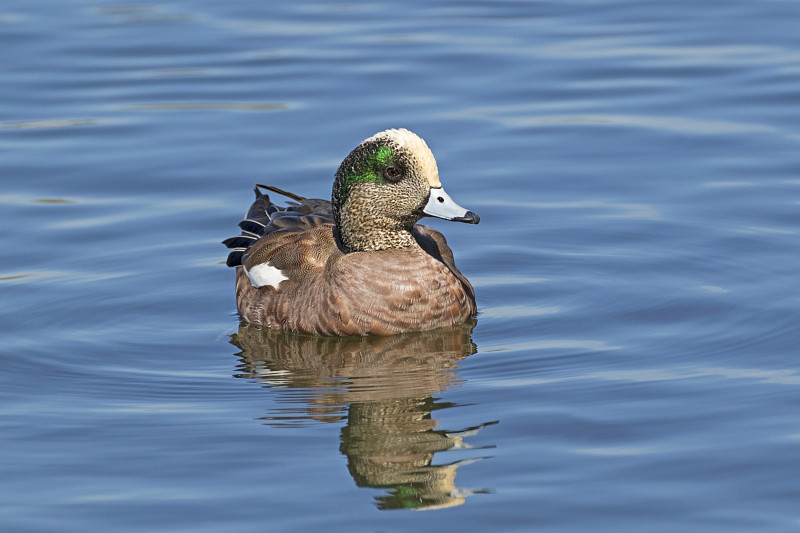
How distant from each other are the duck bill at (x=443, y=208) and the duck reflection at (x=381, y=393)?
2.57 feet

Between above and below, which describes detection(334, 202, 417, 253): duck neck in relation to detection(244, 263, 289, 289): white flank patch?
above

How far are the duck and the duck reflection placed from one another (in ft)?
0.39

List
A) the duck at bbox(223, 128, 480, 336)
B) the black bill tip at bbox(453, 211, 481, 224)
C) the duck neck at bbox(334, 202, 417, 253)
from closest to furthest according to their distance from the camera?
1. the black bill tip at bbox(453, 211, 481, 224)
2. the duck at bbox(223, 128, 480, 336)
3. the duck neck at bbox(334, 202, 417, 253)

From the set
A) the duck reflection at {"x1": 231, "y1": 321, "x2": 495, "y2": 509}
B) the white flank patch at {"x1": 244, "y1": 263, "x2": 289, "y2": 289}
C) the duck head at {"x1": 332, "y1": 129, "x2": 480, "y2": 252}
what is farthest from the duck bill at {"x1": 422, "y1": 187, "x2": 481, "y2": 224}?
the white flank patch at {"x1": 244, "y1": 263, "x2": 289, "y2": 289}

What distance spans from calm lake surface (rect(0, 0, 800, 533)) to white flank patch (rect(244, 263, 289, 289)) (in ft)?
1.06

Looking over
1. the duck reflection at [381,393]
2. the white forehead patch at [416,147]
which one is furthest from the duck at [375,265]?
the duck reflection at [381,393]

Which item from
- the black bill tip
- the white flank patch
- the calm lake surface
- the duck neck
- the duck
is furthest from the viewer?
the white flank patch

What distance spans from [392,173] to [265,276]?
1175mm

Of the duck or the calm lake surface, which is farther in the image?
the duck

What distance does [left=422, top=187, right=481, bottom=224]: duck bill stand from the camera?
910 centimetres

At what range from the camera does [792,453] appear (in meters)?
7.05

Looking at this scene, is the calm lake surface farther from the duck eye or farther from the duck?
the duck eye

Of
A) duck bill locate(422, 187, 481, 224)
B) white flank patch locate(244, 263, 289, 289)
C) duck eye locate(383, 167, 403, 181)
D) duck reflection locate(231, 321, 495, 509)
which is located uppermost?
duck eye locate(383, 167, 403, 181)

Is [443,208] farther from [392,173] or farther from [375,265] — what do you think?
[375,265]
